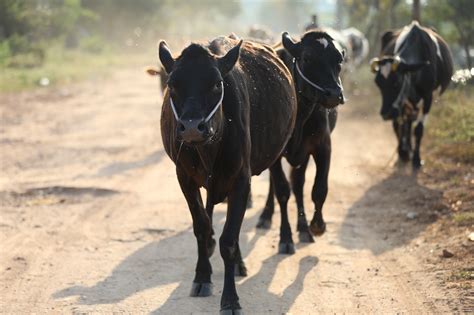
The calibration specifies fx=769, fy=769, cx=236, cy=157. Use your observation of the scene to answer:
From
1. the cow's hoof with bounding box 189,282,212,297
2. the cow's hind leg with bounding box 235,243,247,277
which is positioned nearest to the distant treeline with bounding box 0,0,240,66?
the cow's hind leg with bounding box 235,243,247,277

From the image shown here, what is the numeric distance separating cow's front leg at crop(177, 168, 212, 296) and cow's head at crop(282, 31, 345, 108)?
5.48 ft

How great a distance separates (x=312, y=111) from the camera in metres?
7.44

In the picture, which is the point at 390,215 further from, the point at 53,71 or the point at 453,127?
the point at 53,71

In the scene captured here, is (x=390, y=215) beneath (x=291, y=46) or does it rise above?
beneath

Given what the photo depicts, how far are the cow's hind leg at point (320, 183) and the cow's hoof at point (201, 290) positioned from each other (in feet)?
5.94

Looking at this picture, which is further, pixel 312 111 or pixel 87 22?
pixel 87 22

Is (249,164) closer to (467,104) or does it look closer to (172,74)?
(172,74)

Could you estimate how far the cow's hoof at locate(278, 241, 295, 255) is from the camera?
7375 millimetres

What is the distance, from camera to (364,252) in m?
7.35

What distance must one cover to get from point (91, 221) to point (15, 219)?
83cm

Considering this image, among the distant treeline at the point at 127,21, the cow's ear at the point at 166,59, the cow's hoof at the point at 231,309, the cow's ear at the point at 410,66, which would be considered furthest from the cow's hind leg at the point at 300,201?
the distant treeline at the point at 127,21

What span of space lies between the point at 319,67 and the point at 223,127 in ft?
6.37

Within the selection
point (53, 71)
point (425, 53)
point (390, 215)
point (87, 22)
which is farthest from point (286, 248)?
point (87, 22)

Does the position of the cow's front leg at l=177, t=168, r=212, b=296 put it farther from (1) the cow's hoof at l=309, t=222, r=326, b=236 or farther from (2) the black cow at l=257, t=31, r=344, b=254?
(1) the cow's hoof at l=309, t=222, r=326, b=236
